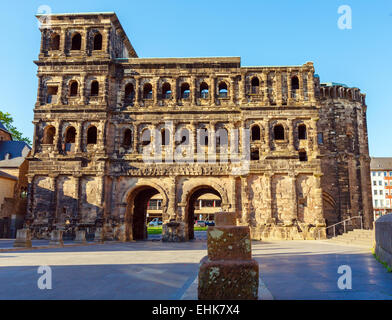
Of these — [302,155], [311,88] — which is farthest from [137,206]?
[311,88]

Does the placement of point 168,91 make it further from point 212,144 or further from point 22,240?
point 22,240

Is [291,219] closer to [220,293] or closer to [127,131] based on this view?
[127,131]

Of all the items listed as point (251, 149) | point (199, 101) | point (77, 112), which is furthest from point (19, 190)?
point (251, 149)

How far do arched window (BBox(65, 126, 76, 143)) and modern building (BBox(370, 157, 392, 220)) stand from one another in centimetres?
7478

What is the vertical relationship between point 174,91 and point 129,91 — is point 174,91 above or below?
below

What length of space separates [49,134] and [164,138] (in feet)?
31.0

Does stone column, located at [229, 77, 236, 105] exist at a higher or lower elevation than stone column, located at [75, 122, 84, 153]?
higher

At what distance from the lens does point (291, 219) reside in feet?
76.3

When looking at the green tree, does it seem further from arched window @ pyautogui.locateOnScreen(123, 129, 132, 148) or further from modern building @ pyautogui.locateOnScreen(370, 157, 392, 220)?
modern building @ pyautogui.locateOnScreen(370, 157, 392, 220)

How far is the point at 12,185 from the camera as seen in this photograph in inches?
1261

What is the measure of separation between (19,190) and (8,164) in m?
3.28

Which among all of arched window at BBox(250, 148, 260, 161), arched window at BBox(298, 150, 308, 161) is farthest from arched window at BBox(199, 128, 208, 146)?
arched window at BBox(298, 150, 308, 161)

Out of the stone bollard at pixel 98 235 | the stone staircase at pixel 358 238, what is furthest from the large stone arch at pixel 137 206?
the stone staircase at pixel 358 238

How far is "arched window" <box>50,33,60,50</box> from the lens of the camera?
2626 centimetres
